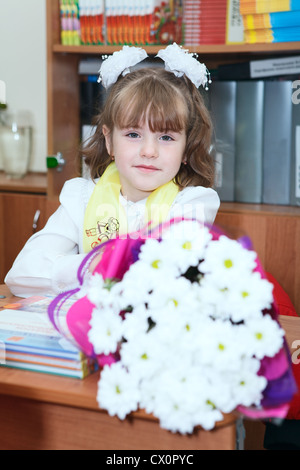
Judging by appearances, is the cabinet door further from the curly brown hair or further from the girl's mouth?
the girl's mouth

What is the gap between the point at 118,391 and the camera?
2.29ft

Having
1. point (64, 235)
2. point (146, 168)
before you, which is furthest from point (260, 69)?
point (64, 235)

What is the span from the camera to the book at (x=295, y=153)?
1.83 metres

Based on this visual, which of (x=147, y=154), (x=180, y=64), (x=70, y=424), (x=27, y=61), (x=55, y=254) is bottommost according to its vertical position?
(x=70, y=424)

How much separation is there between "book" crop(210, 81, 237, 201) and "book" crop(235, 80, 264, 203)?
0.02 m

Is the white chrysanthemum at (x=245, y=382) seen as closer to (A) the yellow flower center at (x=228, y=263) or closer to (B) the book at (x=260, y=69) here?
(A) the yellow flower center at (x=228, y=263)

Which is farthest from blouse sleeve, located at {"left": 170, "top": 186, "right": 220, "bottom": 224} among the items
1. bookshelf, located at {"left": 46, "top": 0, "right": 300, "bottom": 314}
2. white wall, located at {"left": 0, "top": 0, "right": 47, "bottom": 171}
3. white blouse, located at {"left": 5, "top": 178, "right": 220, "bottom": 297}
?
white wall, located at {"left": 0, "top": 0, "right": 47, "bottom": 171}

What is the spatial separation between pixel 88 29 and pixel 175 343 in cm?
151

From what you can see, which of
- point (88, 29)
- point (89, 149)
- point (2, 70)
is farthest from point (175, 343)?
point (2, 70)

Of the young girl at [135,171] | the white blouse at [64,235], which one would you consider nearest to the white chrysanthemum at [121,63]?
the young girl at [135,171]

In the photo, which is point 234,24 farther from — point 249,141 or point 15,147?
point 15,147

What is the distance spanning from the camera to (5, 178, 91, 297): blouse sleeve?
117cm

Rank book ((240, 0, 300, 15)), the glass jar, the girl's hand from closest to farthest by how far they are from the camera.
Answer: the girl's hand < book ((240, 0, 300, 15)) < the glass jar

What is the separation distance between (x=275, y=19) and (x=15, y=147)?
1.09m
